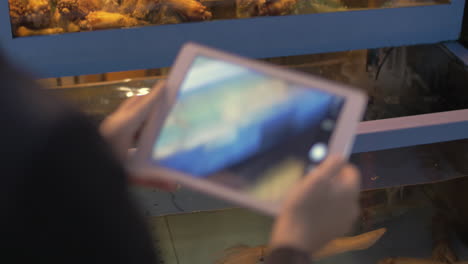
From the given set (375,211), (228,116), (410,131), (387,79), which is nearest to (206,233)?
(375,211)

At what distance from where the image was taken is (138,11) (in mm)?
1714

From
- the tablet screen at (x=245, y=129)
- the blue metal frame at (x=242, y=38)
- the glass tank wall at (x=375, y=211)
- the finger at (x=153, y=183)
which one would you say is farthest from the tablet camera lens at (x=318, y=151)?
the blue metal frame at (x=242, y=38)

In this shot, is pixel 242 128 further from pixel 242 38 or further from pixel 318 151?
pixel 242 38

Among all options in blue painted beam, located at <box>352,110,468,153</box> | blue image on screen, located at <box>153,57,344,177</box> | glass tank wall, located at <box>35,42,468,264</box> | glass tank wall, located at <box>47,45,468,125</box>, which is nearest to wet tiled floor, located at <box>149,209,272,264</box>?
glass tank wall, located at <box>35,42,468,264</box>

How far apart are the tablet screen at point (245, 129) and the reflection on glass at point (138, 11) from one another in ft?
3.46

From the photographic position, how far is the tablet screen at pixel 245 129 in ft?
2.16

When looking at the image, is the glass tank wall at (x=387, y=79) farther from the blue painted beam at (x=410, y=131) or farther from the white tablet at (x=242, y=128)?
the white tablet at (x=242, y=128)

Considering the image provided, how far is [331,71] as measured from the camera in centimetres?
193

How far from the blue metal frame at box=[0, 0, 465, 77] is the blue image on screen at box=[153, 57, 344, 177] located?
1048 mm

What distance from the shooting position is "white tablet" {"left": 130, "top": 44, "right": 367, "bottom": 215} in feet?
2.13

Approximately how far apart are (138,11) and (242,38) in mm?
310

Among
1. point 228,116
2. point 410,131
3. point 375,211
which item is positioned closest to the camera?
point 228,116

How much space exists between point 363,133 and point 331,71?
0.52 m

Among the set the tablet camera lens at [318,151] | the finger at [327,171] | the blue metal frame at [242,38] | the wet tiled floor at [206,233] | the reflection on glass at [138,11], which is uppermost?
the finger at [327,171]
